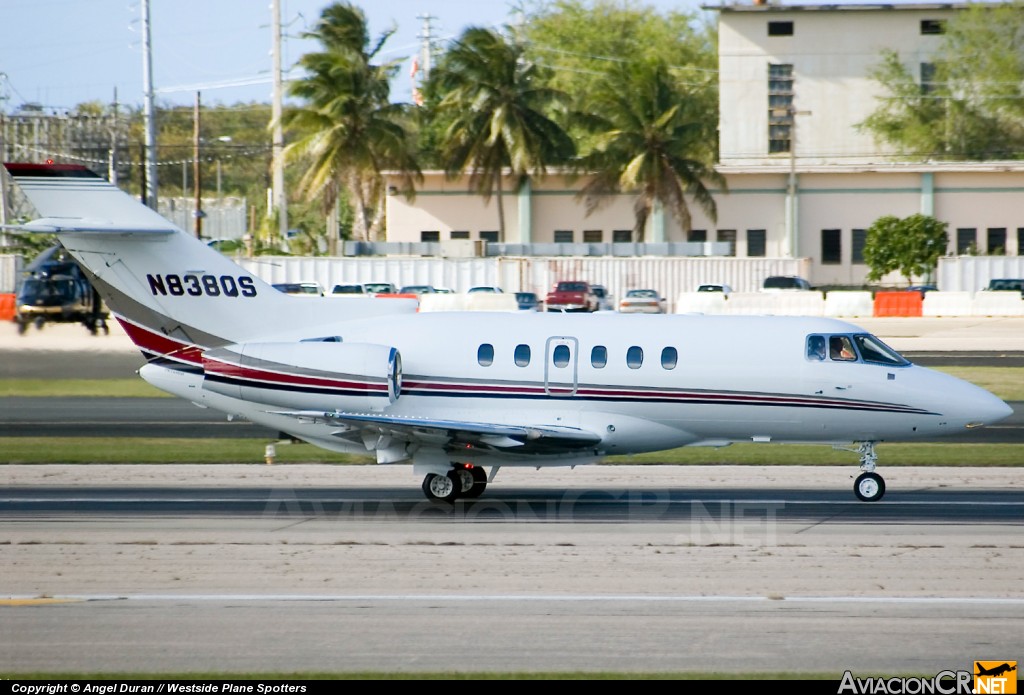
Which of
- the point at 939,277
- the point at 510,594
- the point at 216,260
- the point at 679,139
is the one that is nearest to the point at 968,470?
the point at 510,594

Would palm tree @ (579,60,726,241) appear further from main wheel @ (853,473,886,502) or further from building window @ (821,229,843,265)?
main wheel @ (853,473,886,502)

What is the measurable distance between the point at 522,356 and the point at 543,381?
19.7 inches

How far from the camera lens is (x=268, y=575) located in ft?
46.3

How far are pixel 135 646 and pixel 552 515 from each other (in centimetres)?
756

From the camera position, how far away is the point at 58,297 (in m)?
48.2

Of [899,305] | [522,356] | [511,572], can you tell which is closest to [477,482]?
[522,356]

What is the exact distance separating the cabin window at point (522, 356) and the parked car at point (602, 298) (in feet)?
143

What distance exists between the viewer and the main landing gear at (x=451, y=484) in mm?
18781

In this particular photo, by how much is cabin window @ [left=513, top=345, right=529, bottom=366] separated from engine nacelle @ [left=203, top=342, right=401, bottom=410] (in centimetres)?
176

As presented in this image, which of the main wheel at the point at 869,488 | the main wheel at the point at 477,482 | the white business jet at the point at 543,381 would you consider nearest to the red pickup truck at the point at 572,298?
the main wheel at the point at 477,482

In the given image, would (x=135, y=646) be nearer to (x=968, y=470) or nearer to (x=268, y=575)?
(x=268, y=575)

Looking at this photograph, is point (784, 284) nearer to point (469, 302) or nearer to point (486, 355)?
→ point (469, 302)

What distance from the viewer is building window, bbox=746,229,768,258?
7544 centimetres

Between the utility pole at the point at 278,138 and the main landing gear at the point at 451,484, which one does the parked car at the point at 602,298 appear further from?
the main landing gear at the point at 451,484
